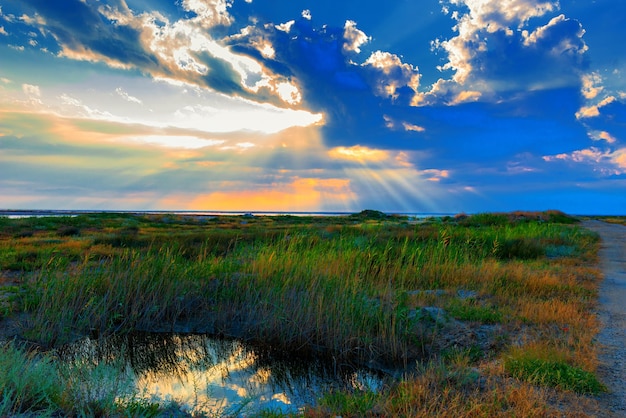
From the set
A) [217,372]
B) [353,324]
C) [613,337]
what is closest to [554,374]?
[613,337]

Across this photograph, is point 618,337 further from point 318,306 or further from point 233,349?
point 233,349

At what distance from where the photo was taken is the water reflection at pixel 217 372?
212 inches

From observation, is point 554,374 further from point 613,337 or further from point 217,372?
point 217,372

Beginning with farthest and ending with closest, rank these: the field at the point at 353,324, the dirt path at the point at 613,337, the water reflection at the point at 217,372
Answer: the water reflection at the point at 217,372, the dirt path at the point at 613,337, the field at the point at 353,324

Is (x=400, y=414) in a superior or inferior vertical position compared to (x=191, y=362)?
superior

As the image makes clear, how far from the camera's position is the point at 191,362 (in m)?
6.88

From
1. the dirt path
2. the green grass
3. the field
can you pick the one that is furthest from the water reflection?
the dirt path

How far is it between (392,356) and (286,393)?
6.57 ft

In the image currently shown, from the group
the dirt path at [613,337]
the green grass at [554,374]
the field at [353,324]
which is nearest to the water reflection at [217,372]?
the field at [353,324]

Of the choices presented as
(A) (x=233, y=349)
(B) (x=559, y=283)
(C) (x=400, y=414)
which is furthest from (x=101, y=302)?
(B) (x=559, y=283)

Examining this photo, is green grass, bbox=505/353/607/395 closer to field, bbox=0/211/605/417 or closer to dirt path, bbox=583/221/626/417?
field, bbox=0/211/605/417

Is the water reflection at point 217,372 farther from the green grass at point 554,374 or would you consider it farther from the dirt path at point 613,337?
the dirt path at point 613,337

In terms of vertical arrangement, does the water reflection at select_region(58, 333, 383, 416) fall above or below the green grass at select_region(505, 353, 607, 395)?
below

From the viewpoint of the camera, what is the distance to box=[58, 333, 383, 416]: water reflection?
17.7 feet
